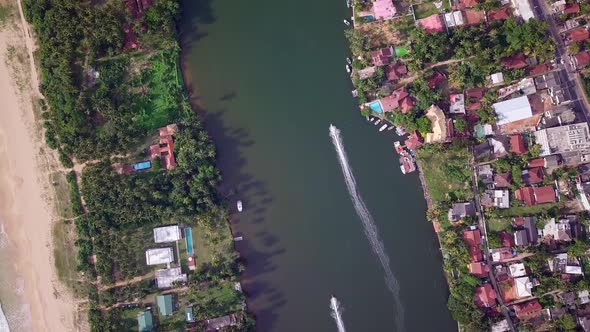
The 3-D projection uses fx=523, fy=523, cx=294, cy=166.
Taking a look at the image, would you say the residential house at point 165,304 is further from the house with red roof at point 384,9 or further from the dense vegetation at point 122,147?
the house with red roof at point 384,9

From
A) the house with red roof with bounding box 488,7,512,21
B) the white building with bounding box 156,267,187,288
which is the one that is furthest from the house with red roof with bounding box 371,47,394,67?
the white building with bounding box 156,267,187,288

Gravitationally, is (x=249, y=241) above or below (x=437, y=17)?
below

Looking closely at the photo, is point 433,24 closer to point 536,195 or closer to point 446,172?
point 446,172

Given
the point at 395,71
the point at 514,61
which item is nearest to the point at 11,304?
the point at 395,71

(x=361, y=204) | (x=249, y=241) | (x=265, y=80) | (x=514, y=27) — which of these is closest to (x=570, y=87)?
(x=514, y=27)

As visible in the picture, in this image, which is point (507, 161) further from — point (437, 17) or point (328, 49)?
point (328, 49)

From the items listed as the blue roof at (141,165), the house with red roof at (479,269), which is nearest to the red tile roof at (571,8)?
the house with red roof at (479,269)

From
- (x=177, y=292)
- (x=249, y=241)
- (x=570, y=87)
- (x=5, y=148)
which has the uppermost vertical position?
(x=5, y=148)
